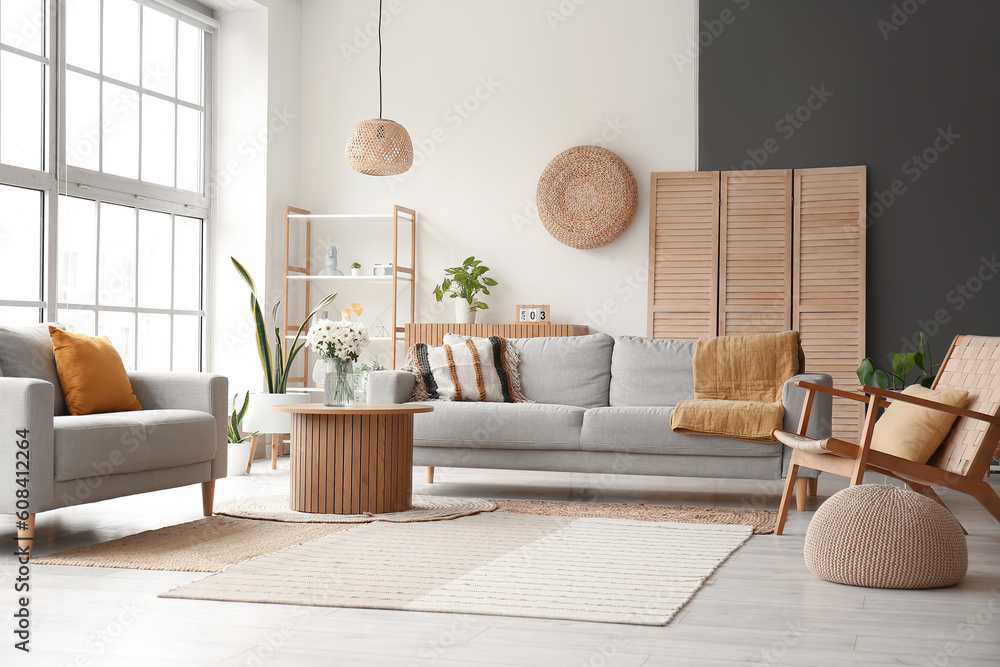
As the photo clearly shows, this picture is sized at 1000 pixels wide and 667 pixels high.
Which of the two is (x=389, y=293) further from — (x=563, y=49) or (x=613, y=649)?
(x=613, y=649)

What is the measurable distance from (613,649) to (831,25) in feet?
16.9

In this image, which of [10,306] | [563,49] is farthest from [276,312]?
[563,49]

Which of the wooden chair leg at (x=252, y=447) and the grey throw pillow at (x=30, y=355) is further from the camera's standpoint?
the wooden chair leg at (x=252, y=447)

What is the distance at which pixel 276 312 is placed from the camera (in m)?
6.70

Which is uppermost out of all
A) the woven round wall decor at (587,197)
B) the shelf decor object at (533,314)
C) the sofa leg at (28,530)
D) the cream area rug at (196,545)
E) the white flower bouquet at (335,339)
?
the woven round wall decor at (587,197)

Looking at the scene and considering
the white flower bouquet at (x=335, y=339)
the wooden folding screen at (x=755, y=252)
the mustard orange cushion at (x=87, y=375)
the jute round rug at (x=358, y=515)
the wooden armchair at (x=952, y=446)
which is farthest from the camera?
the wooden folding screen at (x=755, y=252)

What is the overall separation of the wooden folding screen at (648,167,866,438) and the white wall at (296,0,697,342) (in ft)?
0.64

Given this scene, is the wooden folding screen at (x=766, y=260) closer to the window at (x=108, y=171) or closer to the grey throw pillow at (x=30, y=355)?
the window at (x=108, y=171)

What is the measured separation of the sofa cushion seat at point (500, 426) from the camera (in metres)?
4.64

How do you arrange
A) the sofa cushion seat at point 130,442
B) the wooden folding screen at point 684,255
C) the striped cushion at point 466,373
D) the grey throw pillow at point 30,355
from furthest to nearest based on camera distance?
the wooden folding screen at point 684,255 → the striped cushion at point 466,373 → the grey throw pillow at point 30,355 → the sofa cushion seat at point 130,442

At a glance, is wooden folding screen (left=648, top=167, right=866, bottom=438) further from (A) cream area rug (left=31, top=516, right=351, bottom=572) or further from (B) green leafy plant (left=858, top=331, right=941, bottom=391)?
(A) cream area rug (left=31, top=516, right=351, bottom=572)

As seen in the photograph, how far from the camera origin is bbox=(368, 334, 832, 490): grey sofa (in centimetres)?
443

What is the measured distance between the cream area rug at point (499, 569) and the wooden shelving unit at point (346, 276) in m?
2.95

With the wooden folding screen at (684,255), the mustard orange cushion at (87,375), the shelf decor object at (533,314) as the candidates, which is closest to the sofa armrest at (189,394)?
the mustard orange cushion at (87,375)
